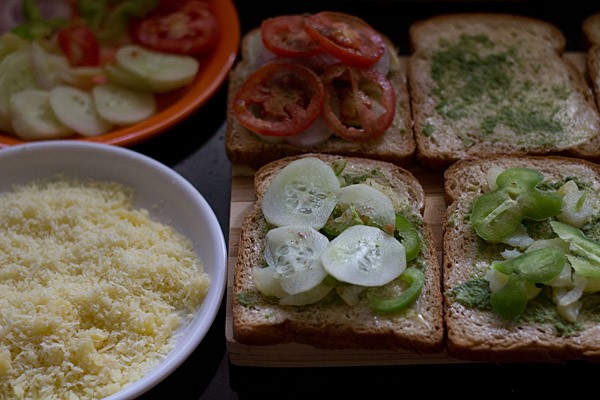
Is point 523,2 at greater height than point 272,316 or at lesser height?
greater

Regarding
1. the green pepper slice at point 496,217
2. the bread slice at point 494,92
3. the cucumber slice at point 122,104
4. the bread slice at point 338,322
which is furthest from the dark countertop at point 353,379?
the cucumber slice at point 122,104

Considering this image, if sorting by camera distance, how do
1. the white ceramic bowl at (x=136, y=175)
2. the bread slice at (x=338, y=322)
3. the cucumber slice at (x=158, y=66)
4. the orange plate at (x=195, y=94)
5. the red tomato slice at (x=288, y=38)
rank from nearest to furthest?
the bread slice at (x=338, y=322) < the white ceramic bowl at (x=136, y=175) < the red tomato slice at (x=288, y=38) < the orange plate at (x=195, y=94) < the cucumber slice at (x=158, y=66)

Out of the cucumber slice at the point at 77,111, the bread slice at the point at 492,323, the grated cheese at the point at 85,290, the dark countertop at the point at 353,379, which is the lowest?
the dark countertop at the point at 353,379

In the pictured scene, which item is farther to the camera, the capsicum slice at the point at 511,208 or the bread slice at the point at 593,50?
the bread slice at the point at 593,50

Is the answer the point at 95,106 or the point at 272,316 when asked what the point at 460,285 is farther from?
the point at 95,106

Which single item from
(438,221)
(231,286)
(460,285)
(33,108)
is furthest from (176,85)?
(460,285)

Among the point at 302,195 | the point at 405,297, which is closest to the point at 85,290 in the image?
the point at 302,195

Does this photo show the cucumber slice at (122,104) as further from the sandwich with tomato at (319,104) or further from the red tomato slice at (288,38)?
the red tomato slice at (288,38)
